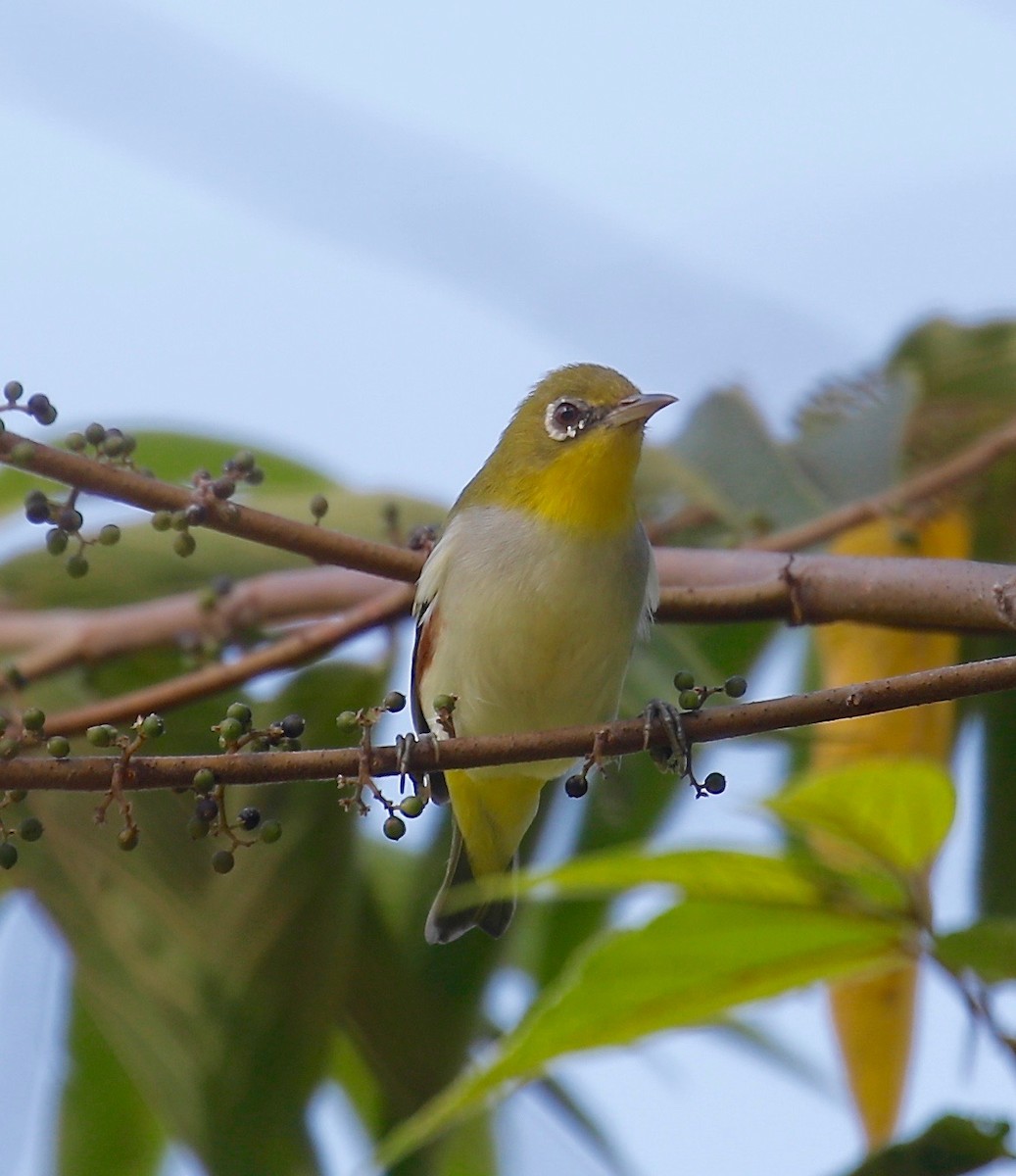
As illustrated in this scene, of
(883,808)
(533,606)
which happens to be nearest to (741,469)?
(533,606)

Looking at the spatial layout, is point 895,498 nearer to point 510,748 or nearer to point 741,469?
point 741,469

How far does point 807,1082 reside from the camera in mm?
4027

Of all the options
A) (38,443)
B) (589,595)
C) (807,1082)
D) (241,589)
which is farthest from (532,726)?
(38,443)

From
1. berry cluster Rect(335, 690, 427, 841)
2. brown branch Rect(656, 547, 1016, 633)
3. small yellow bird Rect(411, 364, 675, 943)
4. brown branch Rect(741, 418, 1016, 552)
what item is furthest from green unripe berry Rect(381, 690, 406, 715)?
brown branch Rect(741, 418, 1016, 552)

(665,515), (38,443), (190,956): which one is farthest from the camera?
(665,515)

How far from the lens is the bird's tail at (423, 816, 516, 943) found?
3.42 metres

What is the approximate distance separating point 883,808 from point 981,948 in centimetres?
28

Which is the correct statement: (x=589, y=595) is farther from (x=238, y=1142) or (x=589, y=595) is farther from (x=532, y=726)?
(x=238, y=1142)

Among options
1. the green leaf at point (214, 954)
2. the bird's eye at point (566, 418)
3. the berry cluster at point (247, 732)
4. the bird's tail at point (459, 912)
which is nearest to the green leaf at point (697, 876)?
the berry cluster at point (247, 732)

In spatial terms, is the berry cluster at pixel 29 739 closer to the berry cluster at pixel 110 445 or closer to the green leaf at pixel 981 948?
the berry cluster at pixel 110 445

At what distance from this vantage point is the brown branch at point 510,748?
191 cm

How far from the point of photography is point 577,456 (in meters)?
3.55

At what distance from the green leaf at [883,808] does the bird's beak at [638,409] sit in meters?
1.36

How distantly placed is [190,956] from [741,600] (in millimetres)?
1573
